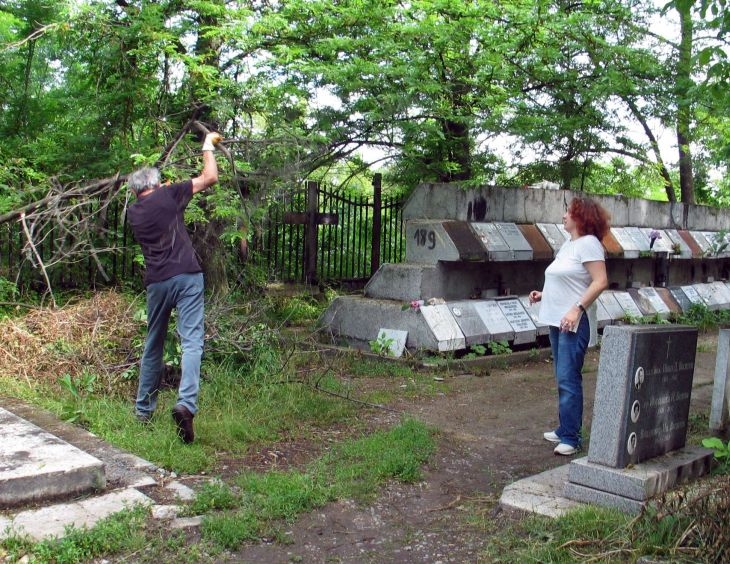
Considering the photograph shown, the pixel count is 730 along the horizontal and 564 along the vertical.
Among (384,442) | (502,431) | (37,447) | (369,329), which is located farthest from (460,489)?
(369,329)

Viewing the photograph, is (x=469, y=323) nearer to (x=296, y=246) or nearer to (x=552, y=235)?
(x=552, y=235)

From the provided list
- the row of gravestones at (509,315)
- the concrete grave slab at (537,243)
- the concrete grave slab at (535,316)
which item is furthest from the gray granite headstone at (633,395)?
the concrete grave slab at (537,243)

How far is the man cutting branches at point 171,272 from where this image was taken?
5.12 meters

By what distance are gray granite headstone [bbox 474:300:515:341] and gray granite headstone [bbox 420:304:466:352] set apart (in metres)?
0.51

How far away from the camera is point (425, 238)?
9.12 metres

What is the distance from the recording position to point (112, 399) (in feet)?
19.6

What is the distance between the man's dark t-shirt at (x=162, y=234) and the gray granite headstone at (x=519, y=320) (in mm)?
5067

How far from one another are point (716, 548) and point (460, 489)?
178cm

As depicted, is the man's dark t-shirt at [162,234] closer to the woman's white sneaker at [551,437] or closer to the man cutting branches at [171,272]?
the man cutting branches at [171,272]

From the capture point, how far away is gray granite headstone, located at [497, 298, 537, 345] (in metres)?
9.30

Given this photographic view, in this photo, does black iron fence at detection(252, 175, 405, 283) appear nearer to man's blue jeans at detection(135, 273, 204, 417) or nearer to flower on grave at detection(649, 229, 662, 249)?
flower on grave at detection(649, 229, 662, 249)

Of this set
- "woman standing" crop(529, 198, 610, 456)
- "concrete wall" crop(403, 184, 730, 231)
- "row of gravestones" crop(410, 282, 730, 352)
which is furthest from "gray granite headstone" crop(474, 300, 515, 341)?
"woman standing" crop(529, 198, 610, 456)

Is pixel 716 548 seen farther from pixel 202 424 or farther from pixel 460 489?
pixel 202 424

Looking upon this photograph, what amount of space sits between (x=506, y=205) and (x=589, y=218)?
4552 millimetres
